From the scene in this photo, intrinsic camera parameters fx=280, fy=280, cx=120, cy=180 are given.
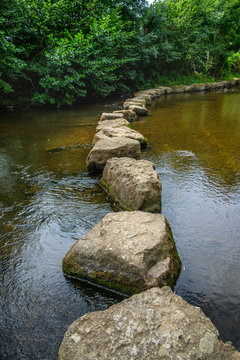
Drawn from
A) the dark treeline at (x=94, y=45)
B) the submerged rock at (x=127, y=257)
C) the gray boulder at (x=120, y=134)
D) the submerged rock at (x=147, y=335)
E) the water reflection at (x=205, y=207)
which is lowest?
the water reflection at (x=205, y=207)

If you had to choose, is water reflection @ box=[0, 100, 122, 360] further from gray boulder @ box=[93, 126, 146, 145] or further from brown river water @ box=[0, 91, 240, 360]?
gray boulder @ box=[93, 126, 146, 145]

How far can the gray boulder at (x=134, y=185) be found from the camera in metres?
3.24

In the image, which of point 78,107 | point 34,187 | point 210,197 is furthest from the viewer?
point 78,107

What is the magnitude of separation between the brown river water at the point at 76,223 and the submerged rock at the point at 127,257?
12 centimetres

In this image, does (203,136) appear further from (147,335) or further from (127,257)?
(147,335)

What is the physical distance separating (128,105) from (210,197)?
6.98m

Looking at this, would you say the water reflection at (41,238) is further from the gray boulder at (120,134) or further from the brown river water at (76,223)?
the gray boulder at (120,134)

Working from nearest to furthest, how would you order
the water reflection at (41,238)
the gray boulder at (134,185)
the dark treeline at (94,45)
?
the water reflection at (41,238) → the gray boulder at (134,185) → the dark treeline at (94,45)

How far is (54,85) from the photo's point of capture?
980 cm

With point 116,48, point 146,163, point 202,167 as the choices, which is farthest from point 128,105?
point 146,163

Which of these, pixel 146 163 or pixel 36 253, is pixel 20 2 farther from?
pixel 36 253

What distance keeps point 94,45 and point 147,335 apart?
10.7 meters

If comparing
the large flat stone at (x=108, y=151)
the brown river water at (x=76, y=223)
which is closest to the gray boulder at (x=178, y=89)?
the brown river water at (x=76, y=223)

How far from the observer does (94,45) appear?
10406mm
